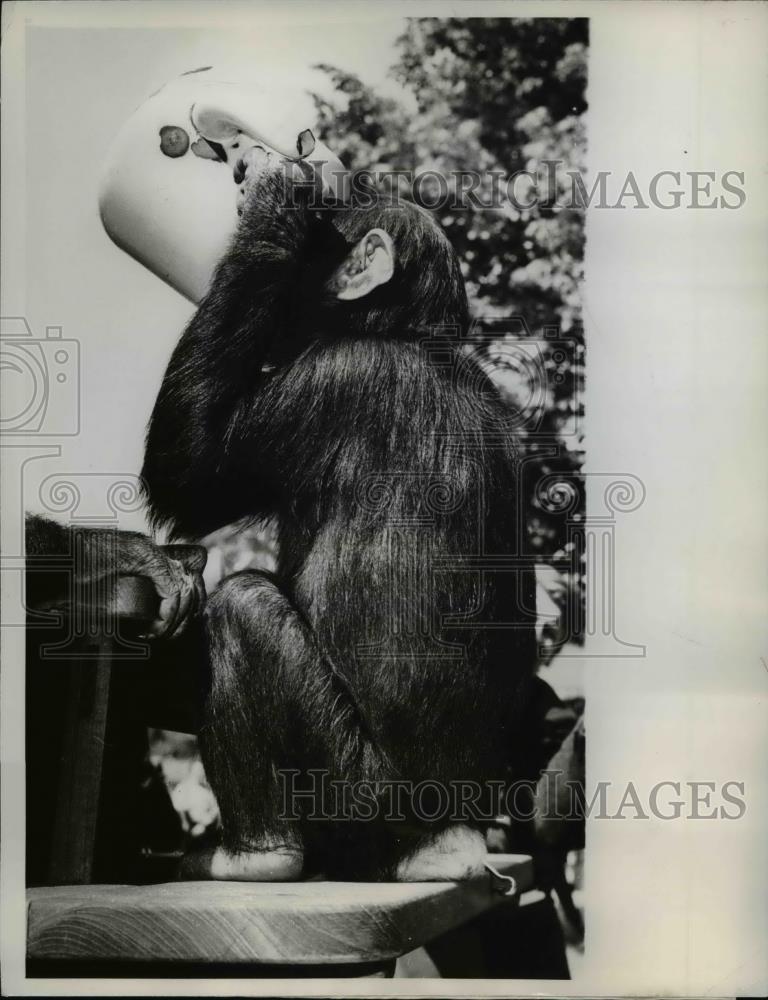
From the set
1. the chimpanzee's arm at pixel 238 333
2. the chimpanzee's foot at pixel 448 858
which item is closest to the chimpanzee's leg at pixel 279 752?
the chimpanzee's foot at pixel 448 858

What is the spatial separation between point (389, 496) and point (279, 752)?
589 mm

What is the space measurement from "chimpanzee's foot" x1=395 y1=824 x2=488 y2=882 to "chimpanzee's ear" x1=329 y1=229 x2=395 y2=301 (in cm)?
117

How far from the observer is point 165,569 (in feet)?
6.01

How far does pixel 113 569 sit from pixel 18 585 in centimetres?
22

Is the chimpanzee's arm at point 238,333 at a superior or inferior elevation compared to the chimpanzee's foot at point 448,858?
superior

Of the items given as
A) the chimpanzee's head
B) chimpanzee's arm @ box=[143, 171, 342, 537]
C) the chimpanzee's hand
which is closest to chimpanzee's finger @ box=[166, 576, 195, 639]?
the chimpanzee's hand

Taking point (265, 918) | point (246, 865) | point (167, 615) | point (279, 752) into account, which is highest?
point (167, 615)

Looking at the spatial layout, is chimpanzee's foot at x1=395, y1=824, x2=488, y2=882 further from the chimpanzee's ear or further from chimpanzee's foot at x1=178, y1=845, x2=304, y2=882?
the chimpanzee's ear

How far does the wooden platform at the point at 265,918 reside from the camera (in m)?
1.78

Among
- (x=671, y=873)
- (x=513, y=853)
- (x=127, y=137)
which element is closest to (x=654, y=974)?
(x=671, y=873)
